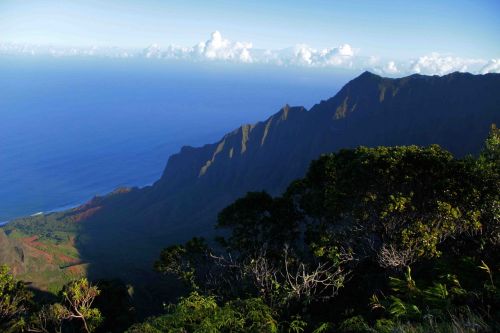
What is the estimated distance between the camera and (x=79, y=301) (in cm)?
2209

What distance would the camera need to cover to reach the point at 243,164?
178 meters

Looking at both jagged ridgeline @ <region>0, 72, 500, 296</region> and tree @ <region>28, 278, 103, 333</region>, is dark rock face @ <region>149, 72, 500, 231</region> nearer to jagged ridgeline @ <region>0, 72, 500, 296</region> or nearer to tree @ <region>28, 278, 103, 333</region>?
jagged ridgeline @ <region>0, 72, 500, 296</region>

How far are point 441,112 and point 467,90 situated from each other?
1047 centimetres

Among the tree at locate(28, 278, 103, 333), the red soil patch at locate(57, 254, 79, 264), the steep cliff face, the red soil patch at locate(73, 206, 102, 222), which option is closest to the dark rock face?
the steep cliff face

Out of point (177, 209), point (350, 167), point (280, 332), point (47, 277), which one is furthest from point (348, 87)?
point (280, 332)

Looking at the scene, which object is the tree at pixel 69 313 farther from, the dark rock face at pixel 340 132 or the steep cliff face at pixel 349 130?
the steep cliff face at pixel 349 130

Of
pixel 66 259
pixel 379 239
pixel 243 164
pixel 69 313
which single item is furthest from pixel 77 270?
pixel 243 164

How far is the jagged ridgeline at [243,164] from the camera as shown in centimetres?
10719

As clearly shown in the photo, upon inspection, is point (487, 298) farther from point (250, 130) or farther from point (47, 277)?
point (250, 130)

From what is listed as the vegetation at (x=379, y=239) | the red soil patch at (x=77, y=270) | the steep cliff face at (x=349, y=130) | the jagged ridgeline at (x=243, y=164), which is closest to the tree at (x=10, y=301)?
the vegetation at (x=379, y=239)

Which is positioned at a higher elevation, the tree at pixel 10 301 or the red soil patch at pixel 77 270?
the tree at pixel 10 301

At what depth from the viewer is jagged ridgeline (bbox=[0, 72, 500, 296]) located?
10719cm

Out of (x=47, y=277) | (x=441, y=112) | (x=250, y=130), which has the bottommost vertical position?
(x=47, y=277)

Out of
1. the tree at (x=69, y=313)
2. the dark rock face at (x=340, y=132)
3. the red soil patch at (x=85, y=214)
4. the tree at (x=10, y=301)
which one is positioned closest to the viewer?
the tree at (x=69, y=313)
